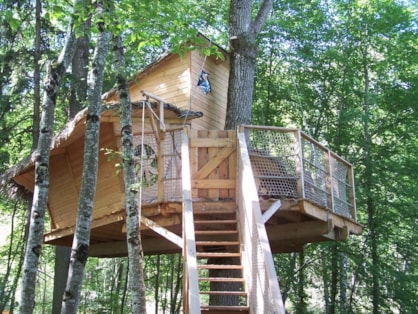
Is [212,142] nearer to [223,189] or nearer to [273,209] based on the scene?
[223,189]

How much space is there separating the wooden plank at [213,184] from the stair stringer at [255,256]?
0.57m

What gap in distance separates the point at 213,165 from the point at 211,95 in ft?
12.0

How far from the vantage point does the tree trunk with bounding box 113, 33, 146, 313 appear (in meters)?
5.78

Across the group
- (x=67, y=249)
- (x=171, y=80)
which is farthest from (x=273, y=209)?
(x=67, y=249)

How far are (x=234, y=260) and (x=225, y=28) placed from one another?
9.32 metres

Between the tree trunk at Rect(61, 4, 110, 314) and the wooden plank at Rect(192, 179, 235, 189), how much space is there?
1928 millimetres

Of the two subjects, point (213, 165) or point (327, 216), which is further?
point (327, 216)

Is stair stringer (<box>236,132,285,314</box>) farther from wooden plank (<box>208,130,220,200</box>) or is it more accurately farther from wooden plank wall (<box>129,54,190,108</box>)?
wooden plank wall (<box>129,54,190,108</box>)

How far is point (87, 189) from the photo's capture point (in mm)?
6164

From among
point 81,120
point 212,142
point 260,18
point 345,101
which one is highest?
point 260,18

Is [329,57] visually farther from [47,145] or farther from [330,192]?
[47,145]

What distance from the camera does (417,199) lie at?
12062 millimetres

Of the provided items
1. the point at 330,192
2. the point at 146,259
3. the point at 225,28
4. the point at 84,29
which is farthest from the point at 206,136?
the point at 146,259

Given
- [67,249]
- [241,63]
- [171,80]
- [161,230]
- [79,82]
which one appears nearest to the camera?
[161,230]
